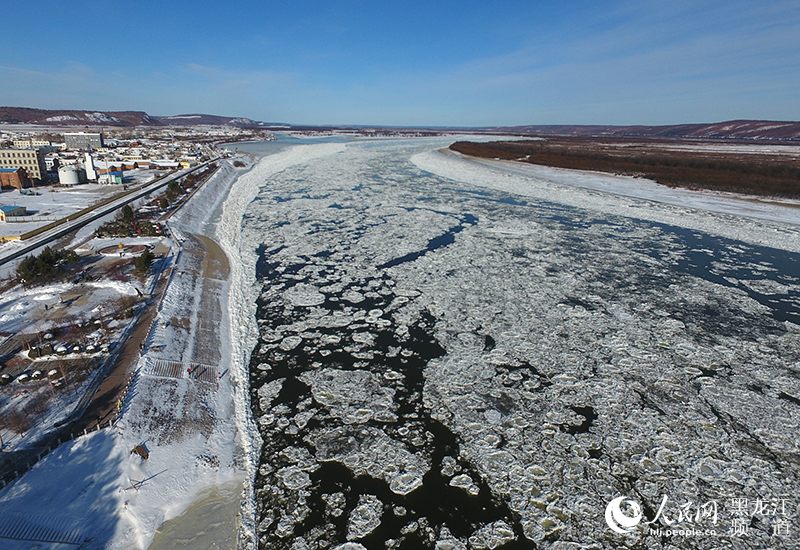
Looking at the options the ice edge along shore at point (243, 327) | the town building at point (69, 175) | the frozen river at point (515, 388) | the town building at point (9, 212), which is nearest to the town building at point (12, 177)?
the town building at point (69, 175)

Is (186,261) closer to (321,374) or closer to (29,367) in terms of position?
(29,367)

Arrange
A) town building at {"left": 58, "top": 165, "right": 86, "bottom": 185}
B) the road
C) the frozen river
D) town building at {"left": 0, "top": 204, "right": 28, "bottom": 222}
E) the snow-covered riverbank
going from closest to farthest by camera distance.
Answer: the snow-covered riverbank, the frozen river, the road, town building at {"left": 0, "top": 204, "right": 28, "bottom": 222}, town building at {"left": 58, "top": 165, "right": 86, "bottom": 185}

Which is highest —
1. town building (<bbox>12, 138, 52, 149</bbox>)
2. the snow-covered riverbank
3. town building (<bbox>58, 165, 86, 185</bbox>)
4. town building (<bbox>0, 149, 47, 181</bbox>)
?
town building (<bbox>12, 138, 52, 149</bbox>)

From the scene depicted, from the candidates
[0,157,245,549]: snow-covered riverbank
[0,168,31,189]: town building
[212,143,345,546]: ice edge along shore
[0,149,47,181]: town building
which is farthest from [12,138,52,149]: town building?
[0,157,245,549]: snow-covered riverbank

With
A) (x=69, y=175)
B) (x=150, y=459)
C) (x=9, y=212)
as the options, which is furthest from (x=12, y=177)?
(x=150, y=459)

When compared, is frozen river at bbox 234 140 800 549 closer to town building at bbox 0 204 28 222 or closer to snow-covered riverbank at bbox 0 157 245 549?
snow-covered riverbank at bbox 0 157 245 549

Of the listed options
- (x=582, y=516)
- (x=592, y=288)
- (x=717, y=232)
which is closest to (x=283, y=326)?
(x=582, y=516)
